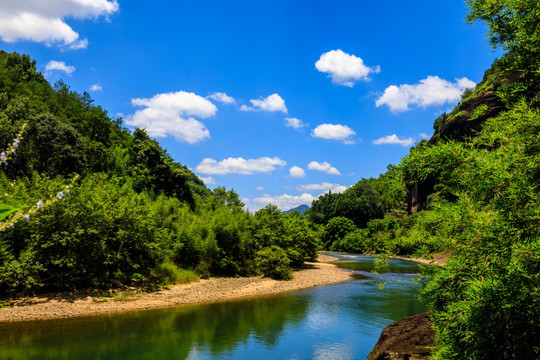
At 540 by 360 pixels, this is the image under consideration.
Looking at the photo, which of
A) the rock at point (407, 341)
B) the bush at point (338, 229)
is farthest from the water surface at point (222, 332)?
the bush at point (338, 229)

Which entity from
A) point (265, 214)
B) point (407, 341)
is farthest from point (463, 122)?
point (407, 341)

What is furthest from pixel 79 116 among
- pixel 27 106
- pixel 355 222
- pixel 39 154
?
pixel 355 222

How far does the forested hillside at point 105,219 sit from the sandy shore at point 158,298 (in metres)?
1.16

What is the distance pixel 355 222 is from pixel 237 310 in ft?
242

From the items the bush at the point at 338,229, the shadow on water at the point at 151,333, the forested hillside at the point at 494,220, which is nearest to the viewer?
the forested hillside at the point at 494,220

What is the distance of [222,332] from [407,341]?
9014 mm

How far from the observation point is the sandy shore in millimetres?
17500

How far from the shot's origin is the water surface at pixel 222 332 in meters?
13.3

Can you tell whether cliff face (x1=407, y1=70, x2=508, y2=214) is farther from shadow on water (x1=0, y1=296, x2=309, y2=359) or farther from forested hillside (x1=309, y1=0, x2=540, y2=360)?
forested hillside (x1=309, y1=0, x2=540, y2=360)

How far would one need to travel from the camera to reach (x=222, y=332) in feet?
52.8

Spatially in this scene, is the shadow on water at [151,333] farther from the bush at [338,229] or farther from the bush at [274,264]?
the bush at [338,229]

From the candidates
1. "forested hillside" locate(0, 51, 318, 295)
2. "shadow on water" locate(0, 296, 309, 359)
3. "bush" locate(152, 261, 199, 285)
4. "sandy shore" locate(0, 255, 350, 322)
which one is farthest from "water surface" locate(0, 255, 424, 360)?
"bush" locate(152, 261, 199, 285)

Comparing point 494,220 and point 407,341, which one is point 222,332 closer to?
point 407,341

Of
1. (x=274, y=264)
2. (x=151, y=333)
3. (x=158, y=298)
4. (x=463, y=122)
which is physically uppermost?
(x=463, y=122)
